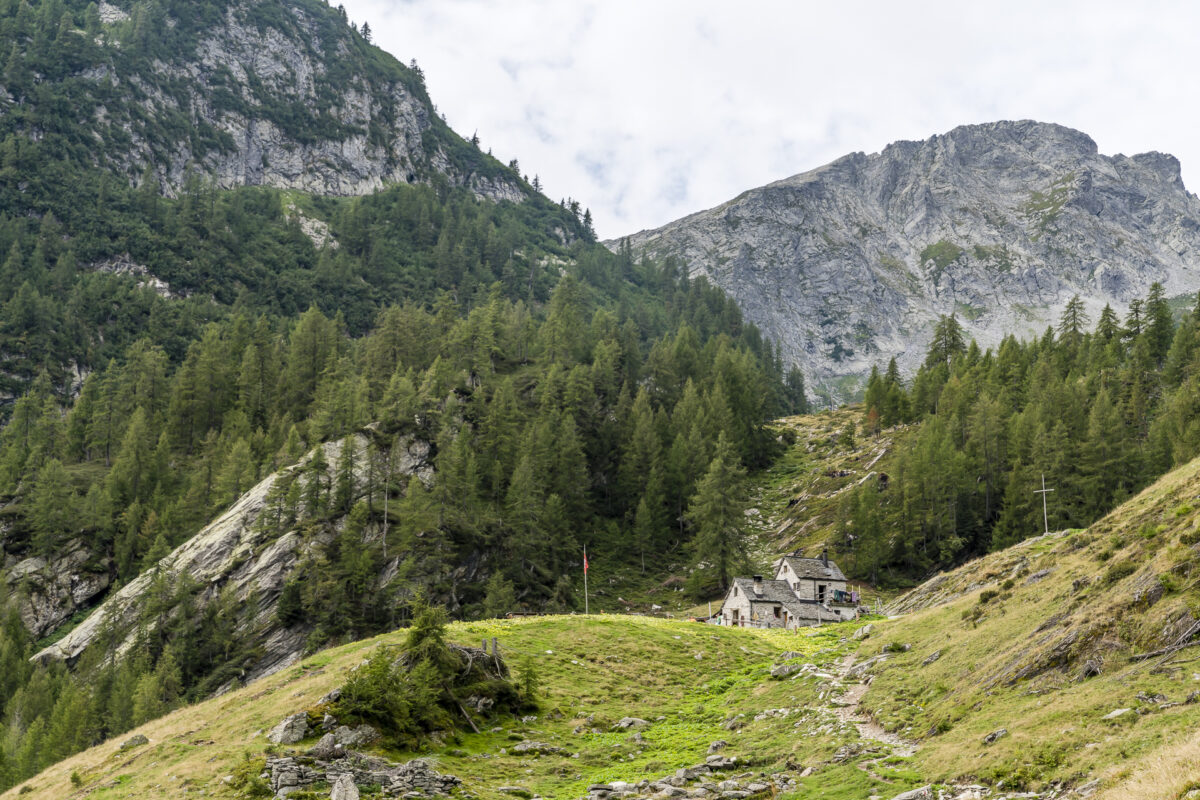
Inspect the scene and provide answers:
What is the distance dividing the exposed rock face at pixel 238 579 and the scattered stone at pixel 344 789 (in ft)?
162

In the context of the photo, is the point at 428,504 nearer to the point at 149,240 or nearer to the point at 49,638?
the point at 49,638

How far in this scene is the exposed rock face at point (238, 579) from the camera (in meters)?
73.1

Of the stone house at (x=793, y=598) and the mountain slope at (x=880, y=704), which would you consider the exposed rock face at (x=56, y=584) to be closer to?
the mountain slope at (x=880, y=704)

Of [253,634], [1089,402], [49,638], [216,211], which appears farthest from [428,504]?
[216,211]

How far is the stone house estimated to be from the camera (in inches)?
2805

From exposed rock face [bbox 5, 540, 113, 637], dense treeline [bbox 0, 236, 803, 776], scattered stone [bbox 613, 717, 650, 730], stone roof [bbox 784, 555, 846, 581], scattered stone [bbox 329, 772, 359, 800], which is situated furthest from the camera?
exposed rock face [bbox 5, 540, 113, 637]

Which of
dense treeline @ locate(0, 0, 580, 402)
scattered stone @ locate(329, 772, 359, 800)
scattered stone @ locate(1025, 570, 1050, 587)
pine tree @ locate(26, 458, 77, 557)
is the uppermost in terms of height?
dense treeline @ locate(0, 0, 580, 402)

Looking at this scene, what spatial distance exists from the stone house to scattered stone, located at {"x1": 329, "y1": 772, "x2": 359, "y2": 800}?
50.2m

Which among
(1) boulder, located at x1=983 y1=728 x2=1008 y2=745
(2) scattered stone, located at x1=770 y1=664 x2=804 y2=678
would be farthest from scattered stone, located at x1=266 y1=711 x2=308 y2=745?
(2) scattered stone, located at x1=770 y1=664 x2=804 y2=678

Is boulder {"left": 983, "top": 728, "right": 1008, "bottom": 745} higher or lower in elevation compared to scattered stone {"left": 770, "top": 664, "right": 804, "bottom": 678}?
higher

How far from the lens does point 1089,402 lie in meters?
91.5

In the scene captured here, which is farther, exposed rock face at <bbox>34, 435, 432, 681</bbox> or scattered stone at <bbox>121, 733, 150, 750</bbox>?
exposed rock face at <bbox>34, 435, 432, 681</bbox>

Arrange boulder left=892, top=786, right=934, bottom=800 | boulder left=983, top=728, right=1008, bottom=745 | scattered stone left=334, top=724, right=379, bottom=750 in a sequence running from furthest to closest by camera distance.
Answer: scattered stone left=334, top=724, right=379, bottom=750 → boulder left=983, top=728, right=1008, bottom=745 → boulder left=892, top=786, right=934, bottom=800

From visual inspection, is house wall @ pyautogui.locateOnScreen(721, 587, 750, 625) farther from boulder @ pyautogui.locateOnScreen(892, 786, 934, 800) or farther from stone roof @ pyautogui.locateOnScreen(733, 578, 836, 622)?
boulder @ pyautogui.locateOnScreen(892, 786, 934, 800)
